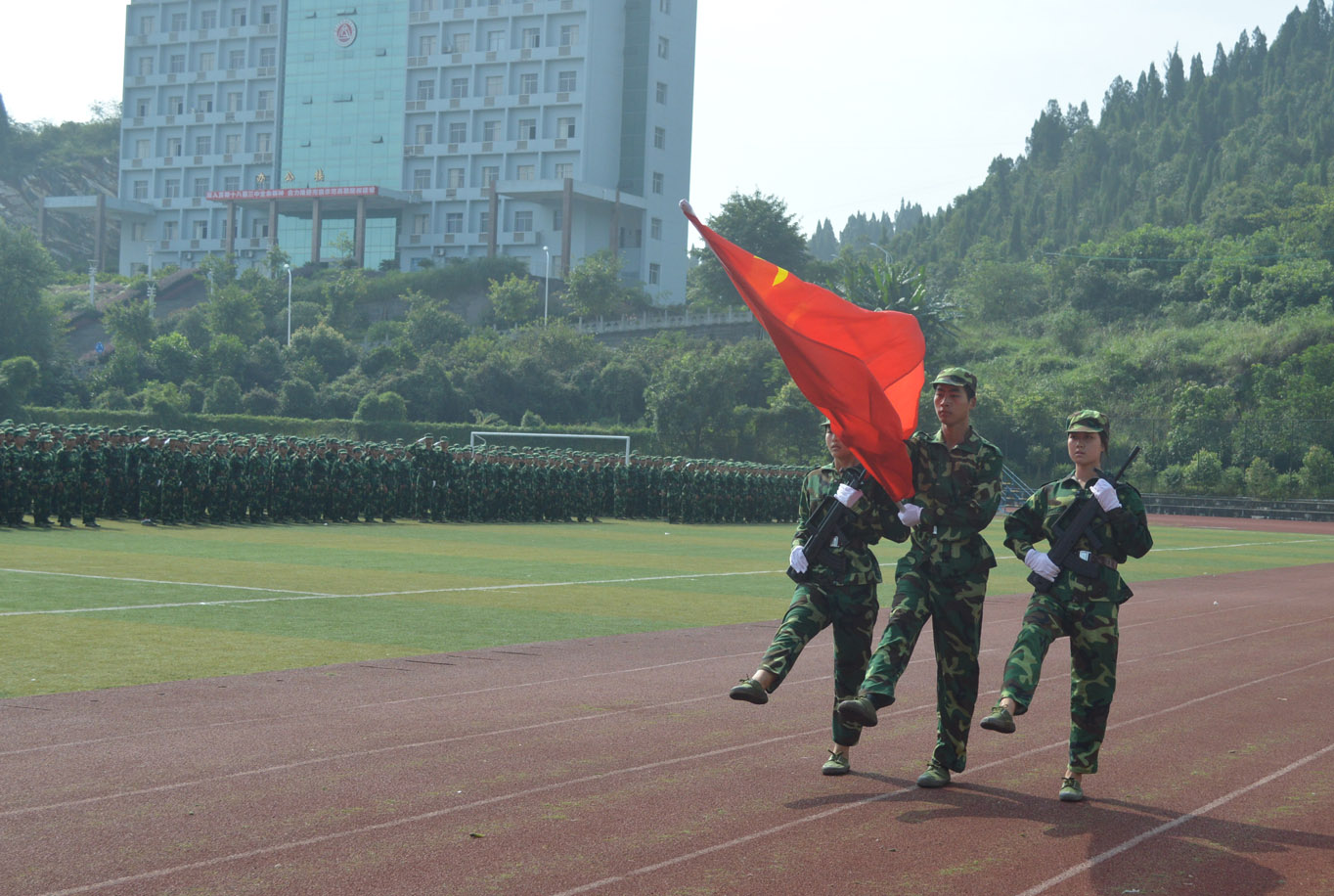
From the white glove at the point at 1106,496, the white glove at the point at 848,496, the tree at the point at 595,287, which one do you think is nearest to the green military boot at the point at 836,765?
the white glove at the point at 848,496

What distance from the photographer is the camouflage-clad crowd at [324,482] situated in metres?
22.2

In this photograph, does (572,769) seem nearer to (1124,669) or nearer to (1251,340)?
(1124,669)

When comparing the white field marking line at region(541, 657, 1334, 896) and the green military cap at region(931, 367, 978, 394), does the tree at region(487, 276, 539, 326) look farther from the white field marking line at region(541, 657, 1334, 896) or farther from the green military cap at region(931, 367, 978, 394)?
the green military cap at region(931, 367, 978, 394)

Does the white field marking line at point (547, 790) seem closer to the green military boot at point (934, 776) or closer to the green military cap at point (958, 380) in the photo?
the green military boot at point (934, 776)

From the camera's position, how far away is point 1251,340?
76312 millimetres

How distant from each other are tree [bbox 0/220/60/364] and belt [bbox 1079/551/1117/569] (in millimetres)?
72823

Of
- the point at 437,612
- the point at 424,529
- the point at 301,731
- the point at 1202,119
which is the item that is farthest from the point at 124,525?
the point at 1202,119

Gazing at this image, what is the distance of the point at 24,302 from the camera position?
238 feet

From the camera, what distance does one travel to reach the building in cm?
9494

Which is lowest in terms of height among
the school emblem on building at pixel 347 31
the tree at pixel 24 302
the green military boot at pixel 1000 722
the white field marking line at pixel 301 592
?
the white field marking line at pixel 301 592

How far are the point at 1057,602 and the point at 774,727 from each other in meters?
2.15

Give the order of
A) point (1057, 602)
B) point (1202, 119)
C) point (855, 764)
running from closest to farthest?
point (1057, 602), point (855, 764), point (1202, 119)

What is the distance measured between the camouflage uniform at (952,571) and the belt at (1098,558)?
40cm

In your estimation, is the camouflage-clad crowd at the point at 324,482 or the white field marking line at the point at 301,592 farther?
the camouflage-clad crowd at the point at 324,482
